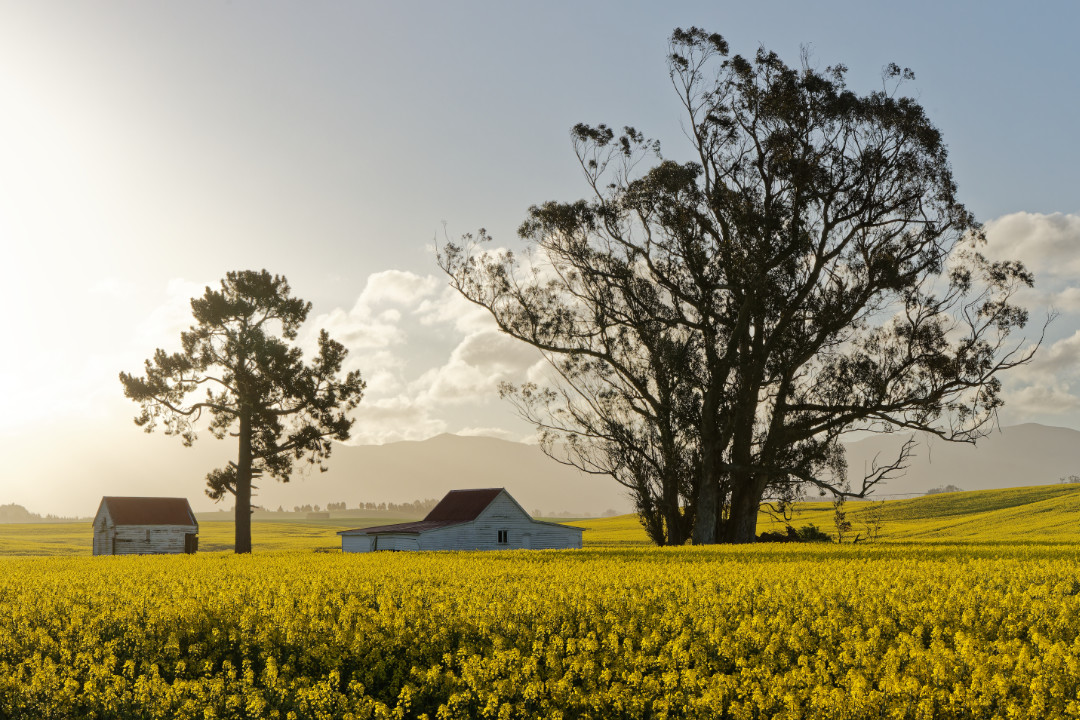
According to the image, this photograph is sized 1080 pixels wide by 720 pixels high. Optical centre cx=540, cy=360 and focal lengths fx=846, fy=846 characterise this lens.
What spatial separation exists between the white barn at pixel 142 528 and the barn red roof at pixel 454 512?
15564 mm

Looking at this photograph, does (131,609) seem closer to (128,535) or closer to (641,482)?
(641,482)

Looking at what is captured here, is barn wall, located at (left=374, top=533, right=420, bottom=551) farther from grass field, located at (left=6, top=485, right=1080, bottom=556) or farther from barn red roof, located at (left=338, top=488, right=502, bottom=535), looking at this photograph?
grass field, located at (left=6, top=485, right=1080, bottom=556)

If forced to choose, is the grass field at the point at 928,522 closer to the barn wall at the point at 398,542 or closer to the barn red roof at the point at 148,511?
the barn red roof at the point at 148,511

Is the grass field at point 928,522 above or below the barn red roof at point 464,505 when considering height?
below

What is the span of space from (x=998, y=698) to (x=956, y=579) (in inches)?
270

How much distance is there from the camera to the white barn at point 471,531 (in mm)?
47938

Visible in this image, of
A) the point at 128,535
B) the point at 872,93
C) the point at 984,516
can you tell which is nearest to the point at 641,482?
the point at 872,93

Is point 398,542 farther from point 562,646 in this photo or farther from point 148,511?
point 562,646

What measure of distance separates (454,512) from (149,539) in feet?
75.1

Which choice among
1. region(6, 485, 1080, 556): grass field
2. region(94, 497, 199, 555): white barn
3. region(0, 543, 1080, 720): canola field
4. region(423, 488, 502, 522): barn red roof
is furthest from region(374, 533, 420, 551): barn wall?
region(0, 543, 1080, 720): canola field

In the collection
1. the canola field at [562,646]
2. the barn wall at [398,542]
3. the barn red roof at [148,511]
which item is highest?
the barn red roof at [148,511]

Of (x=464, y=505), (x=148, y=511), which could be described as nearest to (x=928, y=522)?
(x=464, y=505)

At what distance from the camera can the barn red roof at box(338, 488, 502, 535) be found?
4941 centimetres

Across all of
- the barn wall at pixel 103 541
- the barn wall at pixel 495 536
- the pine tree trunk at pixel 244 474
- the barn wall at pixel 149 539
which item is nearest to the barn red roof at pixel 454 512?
the barn wall at pixel 495 536
